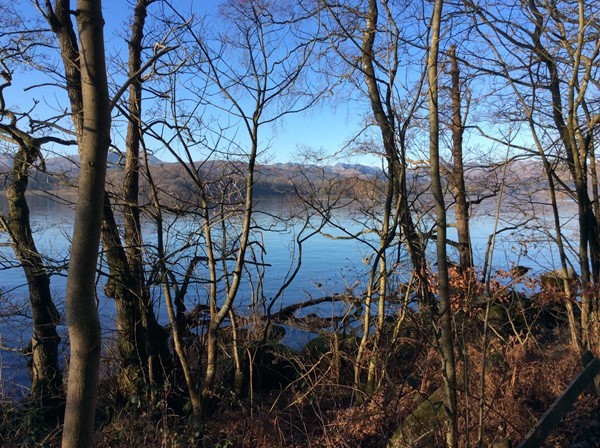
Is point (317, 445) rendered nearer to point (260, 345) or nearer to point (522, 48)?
point (260, 345)

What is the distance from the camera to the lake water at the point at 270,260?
7883 mm

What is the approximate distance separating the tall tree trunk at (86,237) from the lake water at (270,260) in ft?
14.5

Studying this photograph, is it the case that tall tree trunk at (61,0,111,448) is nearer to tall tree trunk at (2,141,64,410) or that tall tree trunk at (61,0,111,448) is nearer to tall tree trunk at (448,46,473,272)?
tall tree trunk at (448,46,473,272)

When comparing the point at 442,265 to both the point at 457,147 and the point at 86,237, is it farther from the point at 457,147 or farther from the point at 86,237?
the point at 457,147

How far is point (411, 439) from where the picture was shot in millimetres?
4469

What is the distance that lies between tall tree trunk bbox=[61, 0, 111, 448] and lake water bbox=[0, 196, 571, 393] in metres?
4.42

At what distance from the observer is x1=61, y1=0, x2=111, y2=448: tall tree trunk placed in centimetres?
242

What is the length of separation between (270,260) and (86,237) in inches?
598

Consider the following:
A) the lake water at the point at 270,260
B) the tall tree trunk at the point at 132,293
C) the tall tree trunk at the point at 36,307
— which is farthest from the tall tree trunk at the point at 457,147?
the tall tree trunk at the point at 36,307

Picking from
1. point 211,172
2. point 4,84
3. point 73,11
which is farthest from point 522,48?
point 4,84

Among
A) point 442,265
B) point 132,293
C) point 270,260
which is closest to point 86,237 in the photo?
point 442,265

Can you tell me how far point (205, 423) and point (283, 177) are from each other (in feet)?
12.3

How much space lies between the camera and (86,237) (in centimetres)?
242

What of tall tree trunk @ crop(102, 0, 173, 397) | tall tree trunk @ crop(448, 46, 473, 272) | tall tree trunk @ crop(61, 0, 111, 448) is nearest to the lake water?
tall tree trunk @ crop(102, 0, 173, 397)
